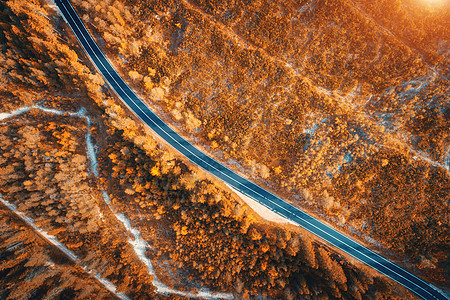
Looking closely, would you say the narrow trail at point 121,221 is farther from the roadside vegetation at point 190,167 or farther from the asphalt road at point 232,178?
the asphalt road at point 232,178

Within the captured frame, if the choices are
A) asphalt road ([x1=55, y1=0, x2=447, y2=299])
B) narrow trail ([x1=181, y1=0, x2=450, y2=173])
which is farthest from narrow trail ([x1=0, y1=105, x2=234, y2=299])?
narrow trail ([x1=181, y1=0, x2=450, y2=173])

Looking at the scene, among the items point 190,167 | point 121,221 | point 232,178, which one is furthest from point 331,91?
point 121,221

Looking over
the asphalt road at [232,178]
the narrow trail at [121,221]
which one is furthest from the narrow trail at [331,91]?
the narrow trail at [121,221]

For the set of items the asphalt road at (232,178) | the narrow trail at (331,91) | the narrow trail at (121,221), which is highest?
the narrow trail at (331,91)

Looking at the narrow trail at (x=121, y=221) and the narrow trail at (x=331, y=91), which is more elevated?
the narrow trail at (x=331, y=91)

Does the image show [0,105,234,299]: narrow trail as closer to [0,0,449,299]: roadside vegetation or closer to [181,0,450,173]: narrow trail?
[0,0,449,299]: roadside vegetation

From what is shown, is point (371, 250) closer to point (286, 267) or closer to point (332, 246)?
point (332, 246)

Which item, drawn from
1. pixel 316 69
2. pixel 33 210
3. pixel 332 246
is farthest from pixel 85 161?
pixel 332 246

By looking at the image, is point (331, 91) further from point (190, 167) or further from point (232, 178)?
point (190, 167)

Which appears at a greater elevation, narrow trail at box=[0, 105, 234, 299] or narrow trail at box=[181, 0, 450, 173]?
narrow trail at box=[181, 0, 450, 173]
